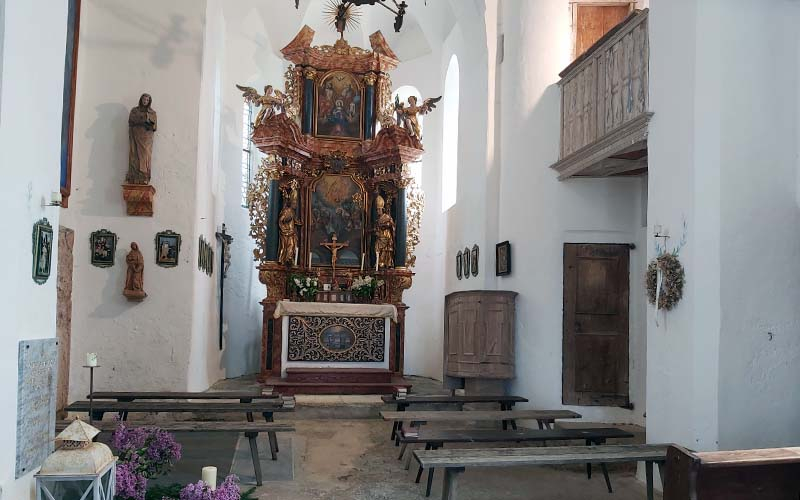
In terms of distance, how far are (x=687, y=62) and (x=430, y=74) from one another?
387 inches

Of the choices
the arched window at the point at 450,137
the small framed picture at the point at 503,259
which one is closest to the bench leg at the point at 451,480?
the small framed picture at the point at 503,259

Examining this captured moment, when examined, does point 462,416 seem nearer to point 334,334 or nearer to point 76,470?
point 76,470

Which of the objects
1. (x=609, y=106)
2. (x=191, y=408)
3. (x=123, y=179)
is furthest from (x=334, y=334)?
(x=609, y=106)

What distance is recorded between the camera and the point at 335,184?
13.8m

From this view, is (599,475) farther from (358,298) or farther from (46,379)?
(358,298)

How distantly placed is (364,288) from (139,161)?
15.1 feet

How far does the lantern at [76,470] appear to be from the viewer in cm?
406

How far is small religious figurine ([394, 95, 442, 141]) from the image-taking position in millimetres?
13336

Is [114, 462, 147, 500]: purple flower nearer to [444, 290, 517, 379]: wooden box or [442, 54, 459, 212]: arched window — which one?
[444, 290, 517, 379]: wooden box

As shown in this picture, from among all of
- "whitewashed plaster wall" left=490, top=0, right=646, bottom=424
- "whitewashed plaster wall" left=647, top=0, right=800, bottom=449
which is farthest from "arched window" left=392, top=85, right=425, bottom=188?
"whitewashed plaster wall" left=647, top=0, right=800, bottom=449

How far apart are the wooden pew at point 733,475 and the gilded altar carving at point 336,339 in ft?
26.1

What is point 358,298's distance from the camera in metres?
13.1

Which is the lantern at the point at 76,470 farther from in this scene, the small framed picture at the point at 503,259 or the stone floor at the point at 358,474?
the small framed picture at the point at 503,259

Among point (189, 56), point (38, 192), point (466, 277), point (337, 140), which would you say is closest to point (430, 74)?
point (337, 140)
